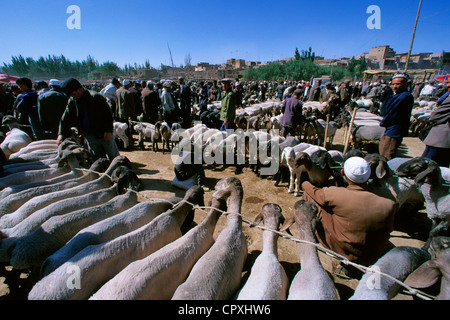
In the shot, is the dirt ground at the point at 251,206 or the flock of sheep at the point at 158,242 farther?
the dirt ground at the point at 251,206

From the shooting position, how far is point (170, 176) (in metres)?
6.16

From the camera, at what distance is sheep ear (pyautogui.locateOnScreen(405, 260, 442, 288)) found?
60.8 inches

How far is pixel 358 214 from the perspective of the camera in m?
2.25

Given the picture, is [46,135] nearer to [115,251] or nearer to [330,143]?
[115,251]

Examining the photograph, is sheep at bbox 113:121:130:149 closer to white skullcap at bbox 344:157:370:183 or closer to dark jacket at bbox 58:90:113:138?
dark jacket at bbox 58:90:113:138

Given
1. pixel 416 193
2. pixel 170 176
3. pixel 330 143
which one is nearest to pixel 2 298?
pixel 170 176

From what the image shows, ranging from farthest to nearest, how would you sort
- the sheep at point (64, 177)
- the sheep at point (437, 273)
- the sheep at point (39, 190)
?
1. the sheep at point (64, 177)
2. the sheep at point (39, 190)
3. the sheep at point (437, 273)

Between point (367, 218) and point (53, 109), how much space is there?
742 centimetres

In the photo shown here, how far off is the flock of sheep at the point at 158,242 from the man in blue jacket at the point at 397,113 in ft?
3.80

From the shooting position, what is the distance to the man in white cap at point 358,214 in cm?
221

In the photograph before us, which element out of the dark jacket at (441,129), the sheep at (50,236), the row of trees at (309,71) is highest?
the row of trees at (309,71)

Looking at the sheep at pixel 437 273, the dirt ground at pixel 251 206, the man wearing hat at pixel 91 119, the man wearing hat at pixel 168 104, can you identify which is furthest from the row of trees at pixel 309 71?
the sheep at pixel 437 273

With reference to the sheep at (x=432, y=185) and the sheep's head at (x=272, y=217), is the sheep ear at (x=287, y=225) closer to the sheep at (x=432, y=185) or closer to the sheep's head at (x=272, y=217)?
the sheep's head at (x=272, y=217)

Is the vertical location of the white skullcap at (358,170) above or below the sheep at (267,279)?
above
